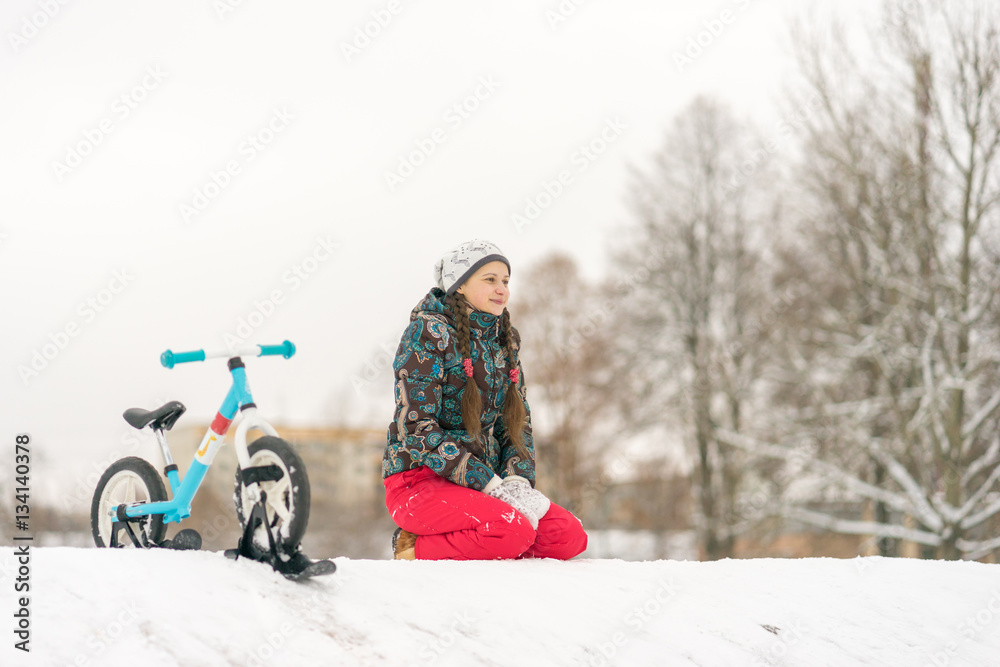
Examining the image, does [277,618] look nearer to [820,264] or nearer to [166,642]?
[166,642]

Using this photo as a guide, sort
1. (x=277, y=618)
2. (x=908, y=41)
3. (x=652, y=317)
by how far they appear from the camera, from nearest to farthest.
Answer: (x=277, y=618)
(x=908, y=41)
(x=652, y=317)

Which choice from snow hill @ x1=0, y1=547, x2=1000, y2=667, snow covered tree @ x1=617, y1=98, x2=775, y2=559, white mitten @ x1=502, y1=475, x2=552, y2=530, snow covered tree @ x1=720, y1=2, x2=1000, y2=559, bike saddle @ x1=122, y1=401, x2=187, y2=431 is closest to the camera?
snow hill @ x1=0, y1=547, x2=1000, y2=667

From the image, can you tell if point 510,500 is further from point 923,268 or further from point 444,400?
point 923,268

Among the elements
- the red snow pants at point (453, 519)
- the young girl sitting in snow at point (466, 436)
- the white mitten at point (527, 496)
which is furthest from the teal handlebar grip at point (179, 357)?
the white mitten at point (527, 496)

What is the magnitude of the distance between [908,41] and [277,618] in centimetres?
1062

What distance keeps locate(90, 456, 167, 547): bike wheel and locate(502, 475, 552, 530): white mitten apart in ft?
4.69

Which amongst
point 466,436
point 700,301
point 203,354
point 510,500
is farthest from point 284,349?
point 700,301

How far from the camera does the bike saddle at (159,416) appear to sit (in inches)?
115

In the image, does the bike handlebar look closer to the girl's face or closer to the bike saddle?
the bike saddle

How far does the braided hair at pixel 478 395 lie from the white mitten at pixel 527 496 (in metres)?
0.22

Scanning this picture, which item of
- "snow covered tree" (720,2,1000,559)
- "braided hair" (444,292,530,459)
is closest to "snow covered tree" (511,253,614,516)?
"snow covered tree" (720,2,1000,559)

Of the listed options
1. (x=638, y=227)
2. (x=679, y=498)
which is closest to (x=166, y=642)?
(x=638, y=227)

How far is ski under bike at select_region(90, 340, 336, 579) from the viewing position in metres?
2.29

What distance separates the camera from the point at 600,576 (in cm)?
308
